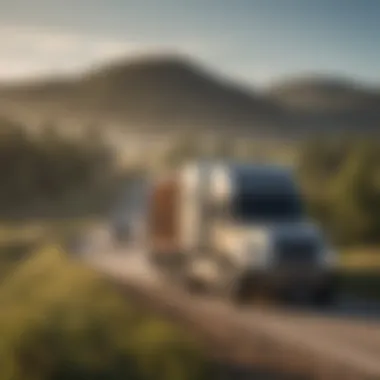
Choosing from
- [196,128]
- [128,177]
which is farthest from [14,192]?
[196,128]

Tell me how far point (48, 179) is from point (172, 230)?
114 cm

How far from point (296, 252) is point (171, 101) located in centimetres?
113

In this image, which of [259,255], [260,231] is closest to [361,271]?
[259,255]

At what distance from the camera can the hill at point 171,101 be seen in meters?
4.56

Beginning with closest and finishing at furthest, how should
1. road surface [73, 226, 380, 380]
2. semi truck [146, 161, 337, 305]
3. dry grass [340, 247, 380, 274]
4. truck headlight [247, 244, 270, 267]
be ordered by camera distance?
road surface [73, 226, 380, 380]
dry grass [340, 247, 380, 274]
semi truck [146, 161, 337, 305]
truck headlight [247, 244, 270, 267]

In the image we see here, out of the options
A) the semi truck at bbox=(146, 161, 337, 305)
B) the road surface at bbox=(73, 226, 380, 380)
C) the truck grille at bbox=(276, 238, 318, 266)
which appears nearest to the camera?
the road surface at bbox=(73, 226, 380, 380)

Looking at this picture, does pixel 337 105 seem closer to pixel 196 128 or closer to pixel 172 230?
pixel 196 128

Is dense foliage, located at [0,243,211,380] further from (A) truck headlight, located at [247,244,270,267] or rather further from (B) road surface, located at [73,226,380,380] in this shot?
(A) truck headlight, located at [247,244,270,267]

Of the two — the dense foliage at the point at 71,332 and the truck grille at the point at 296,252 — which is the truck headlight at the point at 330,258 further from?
the dense foliage at the point at 71,332

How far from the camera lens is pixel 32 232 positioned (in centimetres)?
460

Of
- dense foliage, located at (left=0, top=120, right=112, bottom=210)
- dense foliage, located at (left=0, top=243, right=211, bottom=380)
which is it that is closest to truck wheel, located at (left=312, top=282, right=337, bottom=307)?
dense foliage, located at (left=0, top=243, right=211, bottom=380)

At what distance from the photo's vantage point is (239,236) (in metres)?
5.54

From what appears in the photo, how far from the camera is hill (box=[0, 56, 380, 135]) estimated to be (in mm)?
4559

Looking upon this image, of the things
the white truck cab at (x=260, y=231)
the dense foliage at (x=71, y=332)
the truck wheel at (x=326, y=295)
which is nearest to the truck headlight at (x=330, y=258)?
the white truck cab at (x=260, y=231)
